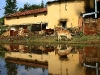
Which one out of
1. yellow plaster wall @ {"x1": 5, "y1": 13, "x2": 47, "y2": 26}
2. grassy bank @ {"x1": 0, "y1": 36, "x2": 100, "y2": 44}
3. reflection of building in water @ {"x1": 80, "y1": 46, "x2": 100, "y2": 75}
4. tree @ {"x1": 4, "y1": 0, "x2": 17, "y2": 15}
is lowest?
grassy bank @ {"x1": 0, "y1": 36, "x2": 100, "y2": 44}

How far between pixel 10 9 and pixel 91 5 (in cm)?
7408

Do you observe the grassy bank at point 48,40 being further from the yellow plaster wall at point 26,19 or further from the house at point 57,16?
the yellow plaster wall at point 26,19

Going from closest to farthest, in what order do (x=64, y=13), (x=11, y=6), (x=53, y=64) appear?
1. (x=53, y=64)
2. (x=64, y=13)
3. (x=11, y=6)

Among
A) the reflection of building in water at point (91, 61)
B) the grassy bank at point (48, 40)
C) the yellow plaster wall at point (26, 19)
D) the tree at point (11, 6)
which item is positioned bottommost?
the grassy bank at point (48, 40)

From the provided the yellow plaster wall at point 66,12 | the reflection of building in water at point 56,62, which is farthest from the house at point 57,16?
the reflection of building in water at point 56,62

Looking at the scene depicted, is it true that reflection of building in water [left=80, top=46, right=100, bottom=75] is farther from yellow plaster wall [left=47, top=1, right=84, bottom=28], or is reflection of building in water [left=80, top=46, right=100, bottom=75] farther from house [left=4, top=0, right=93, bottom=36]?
yellow plaster wall [left=47, top=1, right=84, bottom=28]

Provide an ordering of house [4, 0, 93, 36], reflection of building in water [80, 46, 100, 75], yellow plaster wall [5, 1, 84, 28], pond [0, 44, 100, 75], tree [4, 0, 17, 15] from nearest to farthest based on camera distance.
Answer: reflection of building in water [80, 46, 100, 75] < pond [0, 44, 100, 75] < house [4, 0, 93, 36] < yellow plaster wall [5, 1, 84, 28] < tree [4, 0, 17, 15]

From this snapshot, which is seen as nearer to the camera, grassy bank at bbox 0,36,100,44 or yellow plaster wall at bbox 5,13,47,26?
grassy bank at bbox 0,36,100,44

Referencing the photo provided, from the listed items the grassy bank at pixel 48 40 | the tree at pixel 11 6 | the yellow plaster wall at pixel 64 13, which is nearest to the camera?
the grassy bank at pixel 48 40

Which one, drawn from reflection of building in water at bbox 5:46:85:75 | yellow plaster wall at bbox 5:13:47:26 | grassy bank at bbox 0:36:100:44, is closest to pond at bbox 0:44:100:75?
reflection of building in water at bbox 5:46:85:75

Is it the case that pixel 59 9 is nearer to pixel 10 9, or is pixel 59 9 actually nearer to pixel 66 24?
pixel 66 24

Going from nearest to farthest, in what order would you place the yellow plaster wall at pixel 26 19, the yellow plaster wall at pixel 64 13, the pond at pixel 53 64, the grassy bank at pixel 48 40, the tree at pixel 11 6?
1. the pond at pixel 53 64
2. the grassy bank at pixel 48 40
3. the yellow plaster wall at pixel 64 13
4. the yellow plaster wall at pixel 26 19
5. the tree at pixel 11 6

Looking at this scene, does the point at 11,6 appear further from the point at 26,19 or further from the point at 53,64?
the point at 53,64

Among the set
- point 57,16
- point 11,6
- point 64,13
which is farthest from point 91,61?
point 11,6
